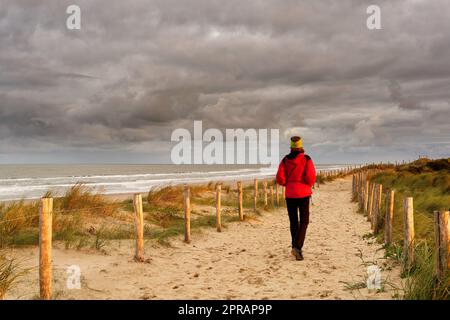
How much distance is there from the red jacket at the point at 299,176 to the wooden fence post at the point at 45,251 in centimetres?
415

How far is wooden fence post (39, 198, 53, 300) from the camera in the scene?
554 centimetres

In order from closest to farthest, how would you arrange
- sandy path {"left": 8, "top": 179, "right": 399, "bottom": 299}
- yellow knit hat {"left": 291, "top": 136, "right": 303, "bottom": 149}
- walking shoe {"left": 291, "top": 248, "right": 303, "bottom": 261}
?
sandy path {"left": 8, "top": 179, "right": 399, "bottom": 299} → yellow knit hat {"left": 291, "top": 136, "right": 303, "bottom": 149} → walking shoe {"left": 291, "top": 248, "right": 303, "bottom": 261}

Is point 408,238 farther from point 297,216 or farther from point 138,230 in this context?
point 138,230

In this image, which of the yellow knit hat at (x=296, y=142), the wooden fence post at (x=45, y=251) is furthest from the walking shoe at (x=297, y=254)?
the wooden fence post at (x=45, y=251)

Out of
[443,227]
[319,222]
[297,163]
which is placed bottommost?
[319,222]

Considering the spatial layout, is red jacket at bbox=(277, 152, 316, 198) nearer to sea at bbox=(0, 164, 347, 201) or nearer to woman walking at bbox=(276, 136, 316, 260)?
woman walking at bbox=(276, 136, 316, 260)

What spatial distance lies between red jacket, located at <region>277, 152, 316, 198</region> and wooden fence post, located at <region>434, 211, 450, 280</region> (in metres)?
2.73

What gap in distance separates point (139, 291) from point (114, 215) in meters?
6.56

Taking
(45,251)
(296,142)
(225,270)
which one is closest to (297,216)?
(296,142)

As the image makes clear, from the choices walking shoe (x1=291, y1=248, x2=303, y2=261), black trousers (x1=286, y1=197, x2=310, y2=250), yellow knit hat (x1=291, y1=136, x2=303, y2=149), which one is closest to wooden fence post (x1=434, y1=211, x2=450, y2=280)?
black trousers (x1=286, y1=197, x2=310, y2=250)

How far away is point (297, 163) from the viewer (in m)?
7.86
